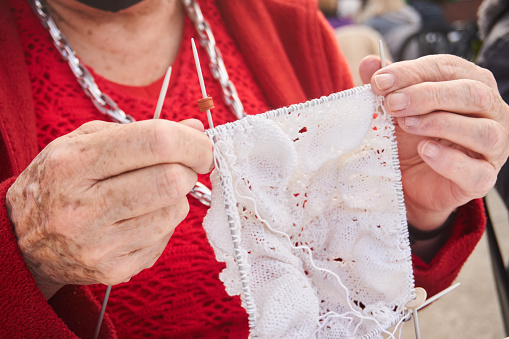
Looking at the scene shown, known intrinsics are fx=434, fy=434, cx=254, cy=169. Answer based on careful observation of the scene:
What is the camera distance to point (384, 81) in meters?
0.73

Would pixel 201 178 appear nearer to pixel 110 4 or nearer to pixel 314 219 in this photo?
pixel 314 219

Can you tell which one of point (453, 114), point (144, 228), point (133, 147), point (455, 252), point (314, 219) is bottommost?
point (455, 252)

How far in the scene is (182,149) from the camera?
0.54 metres

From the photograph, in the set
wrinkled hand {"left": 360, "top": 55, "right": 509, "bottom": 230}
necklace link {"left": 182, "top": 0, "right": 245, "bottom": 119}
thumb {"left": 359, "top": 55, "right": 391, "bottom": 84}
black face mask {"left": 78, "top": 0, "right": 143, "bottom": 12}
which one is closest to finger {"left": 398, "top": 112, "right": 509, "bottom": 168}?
wrinkled hand {"left": 360, "top": 55, "right": 509, "bottom": 230}

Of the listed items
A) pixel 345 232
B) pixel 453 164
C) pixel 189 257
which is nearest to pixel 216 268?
pixel 189 257

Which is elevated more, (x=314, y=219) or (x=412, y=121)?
(x=412, y=121)

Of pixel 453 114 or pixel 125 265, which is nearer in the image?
pixel 125 265

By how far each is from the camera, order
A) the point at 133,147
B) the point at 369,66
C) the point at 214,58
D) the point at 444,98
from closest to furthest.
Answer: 1. the point at 133,147
2. the point at 444,98
3. the point at 369,66
4. the point at 214,58

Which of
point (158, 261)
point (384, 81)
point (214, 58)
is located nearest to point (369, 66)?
point (384, 81)

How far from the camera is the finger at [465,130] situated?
717mm

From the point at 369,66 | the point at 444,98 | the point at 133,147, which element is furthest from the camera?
the point at 369,66

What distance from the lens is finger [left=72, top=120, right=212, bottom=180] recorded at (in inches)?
20.1

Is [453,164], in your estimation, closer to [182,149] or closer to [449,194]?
[449,194]

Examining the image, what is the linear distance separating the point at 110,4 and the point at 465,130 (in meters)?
0.70
